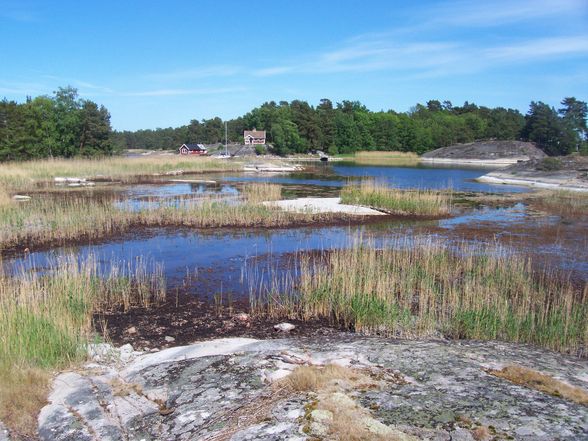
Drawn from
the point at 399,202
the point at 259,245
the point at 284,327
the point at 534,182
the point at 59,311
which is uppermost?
the point at 59,311

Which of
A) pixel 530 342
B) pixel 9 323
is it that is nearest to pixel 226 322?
pixel 9 323

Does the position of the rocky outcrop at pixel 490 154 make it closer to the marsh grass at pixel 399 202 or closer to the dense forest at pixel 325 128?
the dense forest at pixel 325 128

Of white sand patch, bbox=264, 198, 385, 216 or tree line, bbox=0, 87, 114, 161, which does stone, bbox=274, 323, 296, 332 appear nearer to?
white sand patch, bbox=264, 198, 385, 216

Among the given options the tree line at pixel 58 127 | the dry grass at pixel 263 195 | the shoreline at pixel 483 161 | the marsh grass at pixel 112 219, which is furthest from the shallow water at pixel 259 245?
the shoreline at pixel 483 161

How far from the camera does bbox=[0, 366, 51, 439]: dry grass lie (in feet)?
14.3

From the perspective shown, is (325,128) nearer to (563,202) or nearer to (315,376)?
(563,202)

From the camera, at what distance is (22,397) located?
477cm

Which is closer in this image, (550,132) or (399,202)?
(399,202)

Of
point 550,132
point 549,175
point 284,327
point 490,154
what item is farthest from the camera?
point 550,132

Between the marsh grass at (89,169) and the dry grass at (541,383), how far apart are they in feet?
109

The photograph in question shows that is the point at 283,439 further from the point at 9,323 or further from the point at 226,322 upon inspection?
the point at 226,322

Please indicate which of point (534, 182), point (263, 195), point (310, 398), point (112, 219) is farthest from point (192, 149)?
point (310, 398)

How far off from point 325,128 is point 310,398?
401ft

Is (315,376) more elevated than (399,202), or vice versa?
(315,376)
